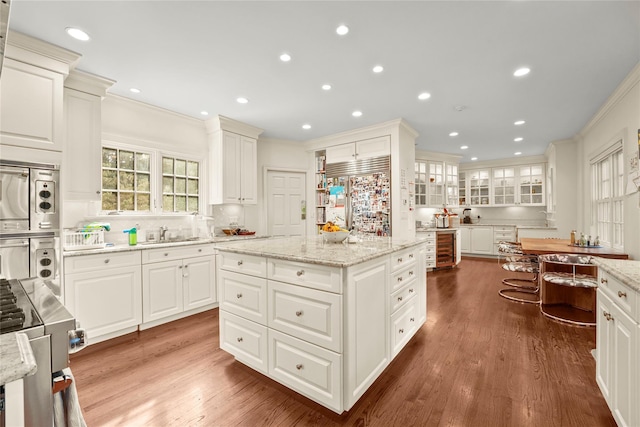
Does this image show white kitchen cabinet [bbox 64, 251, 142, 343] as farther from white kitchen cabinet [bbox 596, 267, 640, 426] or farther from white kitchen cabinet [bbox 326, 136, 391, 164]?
white kitchen cabinet [bbox 596, 267, 640, 426]

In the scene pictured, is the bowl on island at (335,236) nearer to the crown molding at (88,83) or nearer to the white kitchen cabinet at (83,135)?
the white kitchen cabinet at (83,135)

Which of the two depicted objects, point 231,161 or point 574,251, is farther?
point 231,161

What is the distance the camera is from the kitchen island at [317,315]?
5.53 ft

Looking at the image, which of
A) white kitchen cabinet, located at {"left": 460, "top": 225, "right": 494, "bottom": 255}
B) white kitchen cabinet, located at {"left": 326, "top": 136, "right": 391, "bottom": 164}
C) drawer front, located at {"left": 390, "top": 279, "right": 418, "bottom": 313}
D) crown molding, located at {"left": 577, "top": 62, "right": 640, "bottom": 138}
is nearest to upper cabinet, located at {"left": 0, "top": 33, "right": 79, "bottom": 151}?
drawer front, located at {"left": 390, "top": 279, "right": 418, "bottom": 313}

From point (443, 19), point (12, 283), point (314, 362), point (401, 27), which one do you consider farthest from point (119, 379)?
point (443, 19)

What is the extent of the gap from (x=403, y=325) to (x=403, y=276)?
424 millimetres

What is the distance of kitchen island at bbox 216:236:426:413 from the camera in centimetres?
169

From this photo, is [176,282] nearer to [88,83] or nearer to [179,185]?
[179,185]

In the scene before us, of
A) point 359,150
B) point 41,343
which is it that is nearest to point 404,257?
point 41,343

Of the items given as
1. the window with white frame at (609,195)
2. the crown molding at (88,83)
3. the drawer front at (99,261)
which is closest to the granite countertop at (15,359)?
the drawer front at (99,261)

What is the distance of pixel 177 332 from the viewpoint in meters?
2.93

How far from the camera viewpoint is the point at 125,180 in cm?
340

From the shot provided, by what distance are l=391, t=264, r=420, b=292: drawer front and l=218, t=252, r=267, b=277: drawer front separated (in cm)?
102

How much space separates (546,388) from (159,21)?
12.4ft
